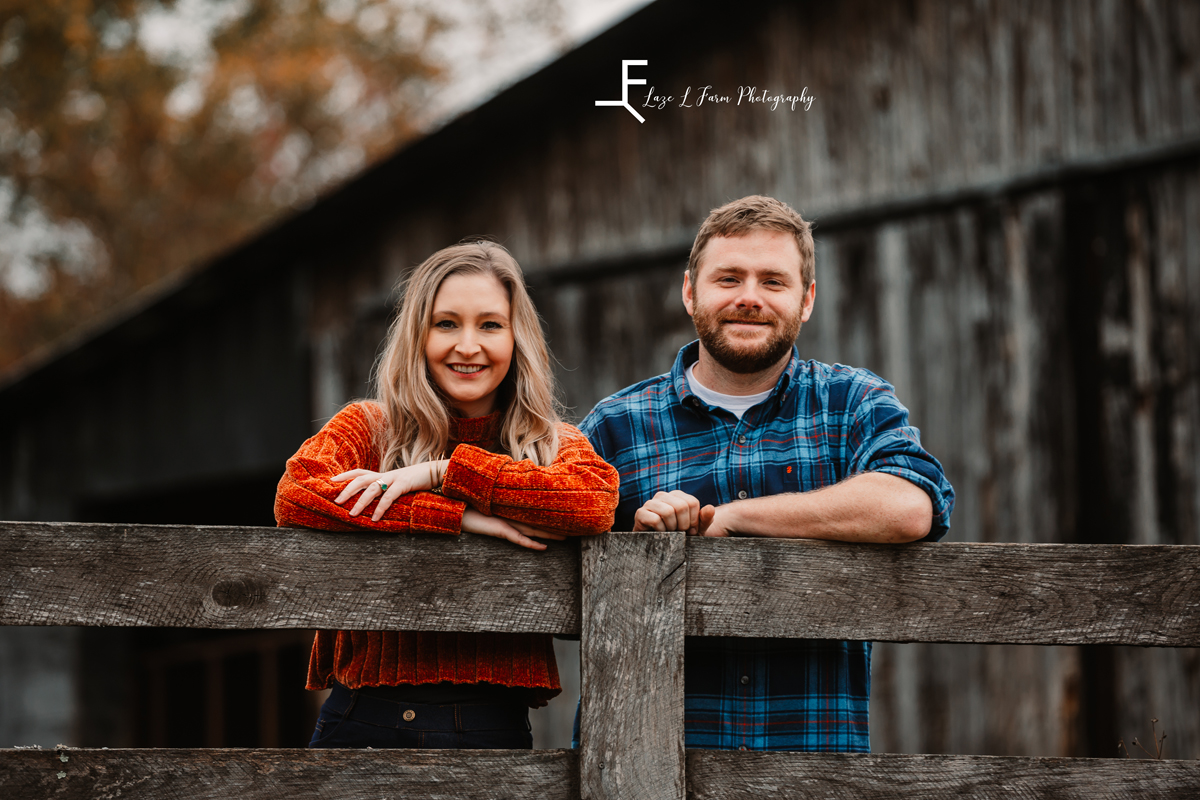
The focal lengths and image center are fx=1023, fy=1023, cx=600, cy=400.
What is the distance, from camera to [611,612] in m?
2.16

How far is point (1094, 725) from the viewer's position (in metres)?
4.59

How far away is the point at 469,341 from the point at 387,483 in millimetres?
497

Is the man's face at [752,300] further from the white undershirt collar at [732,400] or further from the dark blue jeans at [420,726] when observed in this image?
the dark blue jeans at [420,726]

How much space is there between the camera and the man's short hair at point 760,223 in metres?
2.71

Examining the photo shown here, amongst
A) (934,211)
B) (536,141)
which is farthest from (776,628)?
(536,141)

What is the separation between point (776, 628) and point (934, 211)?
11.6ft

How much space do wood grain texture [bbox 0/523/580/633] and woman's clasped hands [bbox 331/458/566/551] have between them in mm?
26

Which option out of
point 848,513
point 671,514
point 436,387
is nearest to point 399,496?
point 436,387

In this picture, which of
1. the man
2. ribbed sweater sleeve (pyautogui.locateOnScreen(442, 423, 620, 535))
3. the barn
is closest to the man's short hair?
the man

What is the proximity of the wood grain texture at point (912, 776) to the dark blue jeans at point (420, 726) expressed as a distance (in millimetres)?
488

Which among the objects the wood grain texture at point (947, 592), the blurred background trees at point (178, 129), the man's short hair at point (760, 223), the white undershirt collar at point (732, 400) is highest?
the blurred background trees at point (178, 129)

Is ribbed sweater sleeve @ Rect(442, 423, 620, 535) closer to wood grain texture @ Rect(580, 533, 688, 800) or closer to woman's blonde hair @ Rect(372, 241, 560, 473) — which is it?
wood grain texture @ Rect(580, 533, 688, 800)

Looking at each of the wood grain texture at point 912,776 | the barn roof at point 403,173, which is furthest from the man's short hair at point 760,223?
the barn roof at point 403,173

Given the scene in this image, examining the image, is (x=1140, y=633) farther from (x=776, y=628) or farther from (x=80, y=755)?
(x=80, y=755)
